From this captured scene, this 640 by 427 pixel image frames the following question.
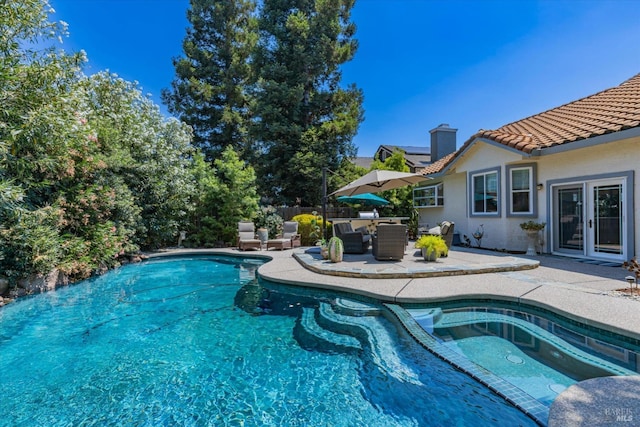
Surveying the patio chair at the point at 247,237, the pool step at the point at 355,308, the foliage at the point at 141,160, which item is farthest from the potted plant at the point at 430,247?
the foliage at the point at 141,160

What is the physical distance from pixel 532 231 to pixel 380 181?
15.8ft

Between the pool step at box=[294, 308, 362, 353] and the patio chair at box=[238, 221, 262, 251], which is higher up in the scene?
the patio chair at box=[238, 221, 262, 251]

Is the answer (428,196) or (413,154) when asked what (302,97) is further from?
(413,154)

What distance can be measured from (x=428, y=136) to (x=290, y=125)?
29.9ft

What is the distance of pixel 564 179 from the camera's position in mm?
9242

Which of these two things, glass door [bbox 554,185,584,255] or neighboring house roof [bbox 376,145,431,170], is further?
neighboring house roof [bbox 376,145,431,170]

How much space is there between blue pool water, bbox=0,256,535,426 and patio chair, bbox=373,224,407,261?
252 cm

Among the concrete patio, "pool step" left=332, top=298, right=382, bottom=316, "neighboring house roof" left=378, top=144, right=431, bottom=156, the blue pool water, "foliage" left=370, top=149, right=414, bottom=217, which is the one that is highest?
"neighboring house roof" left=378, top=144, right=431, bottom=156

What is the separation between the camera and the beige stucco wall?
7895mm

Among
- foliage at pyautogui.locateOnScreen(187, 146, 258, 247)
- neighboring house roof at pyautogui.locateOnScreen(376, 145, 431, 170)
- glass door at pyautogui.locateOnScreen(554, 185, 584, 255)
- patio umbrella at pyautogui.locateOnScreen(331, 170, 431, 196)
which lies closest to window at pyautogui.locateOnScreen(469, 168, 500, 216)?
glass door at pyautogui.locateOnScreen(554, 185, 584, 255)

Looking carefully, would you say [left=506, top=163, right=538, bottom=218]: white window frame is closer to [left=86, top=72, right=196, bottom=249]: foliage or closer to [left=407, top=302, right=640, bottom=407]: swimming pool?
[left=407, top=302, right=640, bottom=407]: swimming pool

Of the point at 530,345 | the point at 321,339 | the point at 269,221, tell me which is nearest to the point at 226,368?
the point at 321,339

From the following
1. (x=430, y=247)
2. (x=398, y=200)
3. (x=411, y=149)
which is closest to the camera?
(x=430, y=247)

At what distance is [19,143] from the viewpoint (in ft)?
21.5
